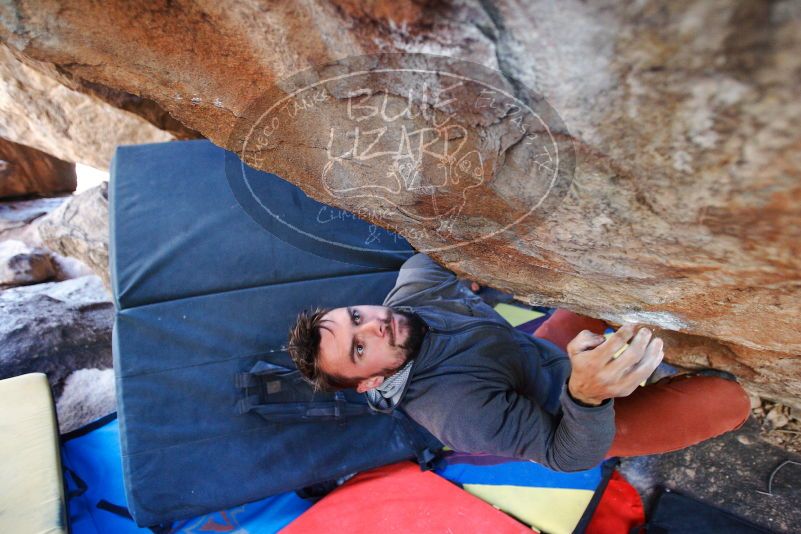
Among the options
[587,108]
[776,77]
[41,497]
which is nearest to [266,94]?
[587,108]

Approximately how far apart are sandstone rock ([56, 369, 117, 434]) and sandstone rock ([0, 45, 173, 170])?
1.26 meters

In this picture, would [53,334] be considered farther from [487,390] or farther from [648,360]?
[648,360]

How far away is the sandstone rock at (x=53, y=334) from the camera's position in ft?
7.35

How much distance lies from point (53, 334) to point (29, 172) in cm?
228

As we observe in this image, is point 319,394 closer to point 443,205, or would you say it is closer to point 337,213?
point 337,213

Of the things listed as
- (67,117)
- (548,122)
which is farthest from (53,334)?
(548,122)

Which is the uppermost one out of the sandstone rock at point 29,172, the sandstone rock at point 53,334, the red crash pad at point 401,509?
the sandstone rock at point 29,172

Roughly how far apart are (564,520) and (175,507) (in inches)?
51.9

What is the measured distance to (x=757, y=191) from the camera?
0.50 meters

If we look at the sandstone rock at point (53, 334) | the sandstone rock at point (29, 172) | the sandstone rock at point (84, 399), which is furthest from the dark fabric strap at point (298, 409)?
the sandstone rock at point (29, 172)

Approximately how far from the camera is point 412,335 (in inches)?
56.9

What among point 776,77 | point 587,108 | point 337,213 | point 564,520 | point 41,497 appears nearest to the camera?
point 776,77

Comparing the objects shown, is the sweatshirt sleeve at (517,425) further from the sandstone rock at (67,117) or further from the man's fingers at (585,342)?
the sandstone rock at (67,117)

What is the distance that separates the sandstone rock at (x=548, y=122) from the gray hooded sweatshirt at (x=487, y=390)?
1.07 ft
